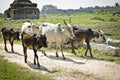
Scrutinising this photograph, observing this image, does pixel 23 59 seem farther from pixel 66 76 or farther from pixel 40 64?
pixel 66 76

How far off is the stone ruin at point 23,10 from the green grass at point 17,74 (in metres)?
46.1

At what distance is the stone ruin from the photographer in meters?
58.4

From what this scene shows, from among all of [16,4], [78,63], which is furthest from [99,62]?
[16,4]

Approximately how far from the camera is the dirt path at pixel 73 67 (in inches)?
493

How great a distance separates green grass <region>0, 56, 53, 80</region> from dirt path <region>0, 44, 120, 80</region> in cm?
64

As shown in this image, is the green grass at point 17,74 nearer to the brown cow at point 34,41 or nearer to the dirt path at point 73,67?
the dirt path at point 73,67

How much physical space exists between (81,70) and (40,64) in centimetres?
249

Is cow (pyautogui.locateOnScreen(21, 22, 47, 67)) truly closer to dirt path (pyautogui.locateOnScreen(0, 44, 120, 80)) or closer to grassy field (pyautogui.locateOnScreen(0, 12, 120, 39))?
dirt path (pyautogui.locateOnScreen(0, 44, 120, 80))

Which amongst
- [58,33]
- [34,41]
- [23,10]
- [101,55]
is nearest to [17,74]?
[34,41]

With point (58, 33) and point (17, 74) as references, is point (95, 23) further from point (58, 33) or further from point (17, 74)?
point (17, 74)

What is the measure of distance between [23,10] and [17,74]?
4739 centimetres

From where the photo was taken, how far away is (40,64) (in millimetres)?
14570

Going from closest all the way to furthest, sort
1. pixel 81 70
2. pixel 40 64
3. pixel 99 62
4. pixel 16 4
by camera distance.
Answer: pixel 81 70 → pixel 40 64 → pixel 99 62 → pixel 16 4

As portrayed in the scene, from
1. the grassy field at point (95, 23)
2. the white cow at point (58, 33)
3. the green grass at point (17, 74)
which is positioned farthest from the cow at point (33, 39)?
the grassy field at point (95, 23)
